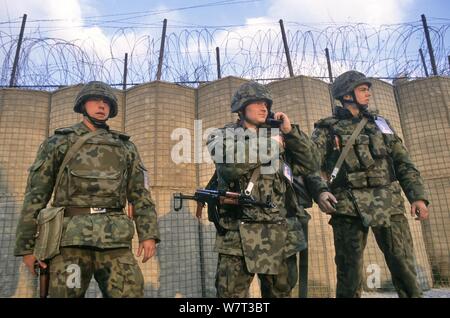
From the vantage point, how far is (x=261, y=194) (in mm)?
2697

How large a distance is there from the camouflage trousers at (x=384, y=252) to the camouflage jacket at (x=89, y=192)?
5.67ft

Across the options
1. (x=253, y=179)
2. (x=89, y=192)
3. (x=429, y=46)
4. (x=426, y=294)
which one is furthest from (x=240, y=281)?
(x=429, y=46)

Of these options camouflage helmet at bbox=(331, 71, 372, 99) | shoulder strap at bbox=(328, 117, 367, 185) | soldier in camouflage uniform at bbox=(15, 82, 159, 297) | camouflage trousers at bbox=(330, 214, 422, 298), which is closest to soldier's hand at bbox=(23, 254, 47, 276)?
soldier in camouflage uniform at bbox=(15, 82, 159, 297)

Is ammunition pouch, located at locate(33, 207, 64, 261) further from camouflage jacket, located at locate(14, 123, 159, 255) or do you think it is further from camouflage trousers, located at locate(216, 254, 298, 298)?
camouflage trousers, located at locate(216, 254, 298, 298)

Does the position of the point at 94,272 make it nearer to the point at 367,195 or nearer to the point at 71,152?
the point at 71,152

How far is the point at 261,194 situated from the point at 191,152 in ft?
14.2

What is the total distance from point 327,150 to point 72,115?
18.2ft

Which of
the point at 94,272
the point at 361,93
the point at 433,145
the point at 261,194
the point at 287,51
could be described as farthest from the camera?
the point at 287,51

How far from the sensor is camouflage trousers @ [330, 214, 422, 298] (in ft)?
9.50

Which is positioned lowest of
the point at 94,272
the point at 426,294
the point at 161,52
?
the point at 426,294

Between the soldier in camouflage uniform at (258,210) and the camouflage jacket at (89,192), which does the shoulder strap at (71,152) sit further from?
the soldier in camouflage uniform at (258,210)

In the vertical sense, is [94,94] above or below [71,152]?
above
